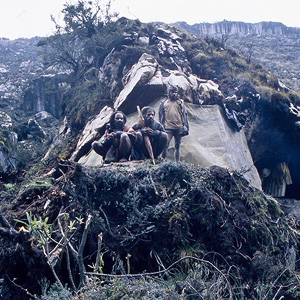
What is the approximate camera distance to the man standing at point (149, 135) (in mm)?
8789

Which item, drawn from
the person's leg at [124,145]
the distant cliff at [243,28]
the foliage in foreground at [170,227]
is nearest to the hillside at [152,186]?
the foliage in foreground at [170,227]

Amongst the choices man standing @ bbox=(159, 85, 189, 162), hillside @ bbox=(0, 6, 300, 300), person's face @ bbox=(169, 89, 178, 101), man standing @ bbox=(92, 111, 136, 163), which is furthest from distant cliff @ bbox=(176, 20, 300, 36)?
man standing @ bbox=(92, 111, 136, 163)

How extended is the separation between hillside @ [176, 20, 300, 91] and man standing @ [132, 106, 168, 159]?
53.3 ft

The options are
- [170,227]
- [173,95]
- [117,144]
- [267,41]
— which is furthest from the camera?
[267,41]

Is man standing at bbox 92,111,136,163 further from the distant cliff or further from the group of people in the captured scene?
the distant cliff

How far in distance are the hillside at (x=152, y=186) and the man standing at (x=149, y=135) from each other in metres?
0.35

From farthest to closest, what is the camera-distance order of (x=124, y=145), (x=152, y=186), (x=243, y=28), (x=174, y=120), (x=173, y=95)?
(x=243, y=28), (x=173, y=95), (x=174, y=120), (x=124, y=145), (x=152, y=186)

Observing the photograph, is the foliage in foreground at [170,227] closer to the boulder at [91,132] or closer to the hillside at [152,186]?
the hillside at [152,186]

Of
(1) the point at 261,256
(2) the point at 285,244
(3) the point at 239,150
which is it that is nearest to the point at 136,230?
(1) the point at 261,256

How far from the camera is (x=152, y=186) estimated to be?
6.94 m

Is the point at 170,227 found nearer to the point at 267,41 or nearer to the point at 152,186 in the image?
the point at 152,186

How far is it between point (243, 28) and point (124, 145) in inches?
1394

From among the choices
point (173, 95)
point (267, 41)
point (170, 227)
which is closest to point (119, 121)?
point (173, 95)

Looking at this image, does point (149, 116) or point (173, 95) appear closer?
point (149, 116)
